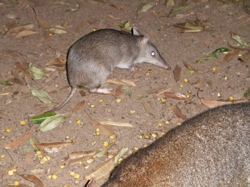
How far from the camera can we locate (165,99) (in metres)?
5.62

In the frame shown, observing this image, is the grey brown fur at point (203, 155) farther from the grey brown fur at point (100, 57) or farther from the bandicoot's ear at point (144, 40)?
the bandicoot's ear at point (144, 40)

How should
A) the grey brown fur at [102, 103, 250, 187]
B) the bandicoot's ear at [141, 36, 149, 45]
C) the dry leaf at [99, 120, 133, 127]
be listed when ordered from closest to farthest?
the grey brown fur at [102, 103, 250, 187] → the dry leaf at [99, 120, 133, 127] → the bandicoot's ear at [141, 36, 149, 45]

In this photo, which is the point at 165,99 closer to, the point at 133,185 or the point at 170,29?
the point at 170,29

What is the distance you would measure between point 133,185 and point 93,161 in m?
1.74

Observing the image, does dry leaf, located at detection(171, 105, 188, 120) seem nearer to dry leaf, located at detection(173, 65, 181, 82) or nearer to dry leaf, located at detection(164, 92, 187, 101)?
dry leaf, located at detection(164, 92, 187, 101)

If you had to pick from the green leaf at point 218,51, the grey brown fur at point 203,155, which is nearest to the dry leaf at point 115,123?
the grey brown fur at point 203,155

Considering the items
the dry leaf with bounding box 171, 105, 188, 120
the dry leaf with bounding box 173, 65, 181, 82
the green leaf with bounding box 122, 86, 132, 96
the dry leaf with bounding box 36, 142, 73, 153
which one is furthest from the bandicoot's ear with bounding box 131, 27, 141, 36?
the dry leaf with bounding box 36, 142, 73, 153

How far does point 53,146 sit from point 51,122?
38cm

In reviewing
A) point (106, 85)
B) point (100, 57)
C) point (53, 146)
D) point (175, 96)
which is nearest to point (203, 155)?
point (53, 146)

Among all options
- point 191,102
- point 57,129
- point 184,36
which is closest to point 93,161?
point 57,129

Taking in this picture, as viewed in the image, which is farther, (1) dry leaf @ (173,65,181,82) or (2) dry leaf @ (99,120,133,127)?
(1) dry leaf @ (173,65,181,82)

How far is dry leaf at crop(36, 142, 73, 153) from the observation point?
4.83 m

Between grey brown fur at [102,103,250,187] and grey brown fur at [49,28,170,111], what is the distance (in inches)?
82.6

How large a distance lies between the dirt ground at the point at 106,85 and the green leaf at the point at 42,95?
0.21 feet
